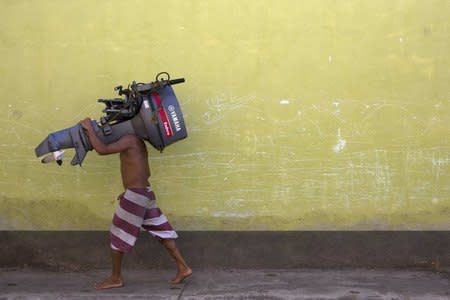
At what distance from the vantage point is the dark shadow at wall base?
653cm

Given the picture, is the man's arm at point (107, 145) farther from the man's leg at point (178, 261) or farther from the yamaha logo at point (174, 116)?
the man's leg at point (178, 261)

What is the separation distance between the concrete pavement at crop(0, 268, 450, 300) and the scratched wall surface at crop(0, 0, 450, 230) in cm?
42

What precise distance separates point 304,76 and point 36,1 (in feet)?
8.08

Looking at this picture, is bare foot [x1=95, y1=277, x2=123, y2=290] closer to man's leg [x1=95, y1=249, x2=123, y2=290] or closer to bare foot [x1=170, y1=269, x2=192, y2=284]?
man's leg [x1=95, y1=249, x2=123, y2=290]

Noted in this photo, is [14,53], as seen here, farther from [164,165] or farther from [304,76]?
[304,76]

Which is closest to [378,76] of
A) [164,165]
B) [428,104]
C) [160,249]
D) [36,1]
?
[428,104]

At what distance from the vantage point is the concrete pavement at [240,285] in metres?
5.86

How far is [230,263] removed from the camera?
21.8 feet

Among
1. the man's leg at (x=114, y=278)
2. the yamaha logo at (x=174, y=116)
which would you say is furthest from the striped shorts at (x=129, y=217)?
the yamaha logo at (x=174, y=116)

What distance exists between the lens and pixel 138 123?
5.81 metres

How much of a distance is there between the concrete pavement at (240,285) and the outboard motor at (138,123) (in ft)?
3.78

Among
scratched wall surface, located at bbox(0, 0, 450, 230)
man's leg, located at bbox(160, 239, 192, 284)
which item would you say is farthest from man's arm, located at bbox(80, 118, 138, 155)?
man's leg, located at bbox(160, 239, 192, 284)

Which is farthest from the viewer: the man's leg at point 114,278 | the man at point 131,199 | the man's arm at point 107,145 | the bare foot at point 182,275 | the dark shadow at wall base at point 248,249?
the dark shadow at wall base at point 248,249

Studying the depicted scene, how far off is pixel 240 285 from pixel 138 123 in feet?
5.28
